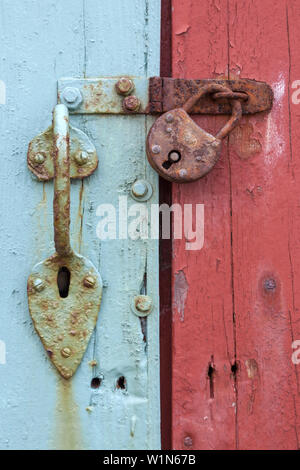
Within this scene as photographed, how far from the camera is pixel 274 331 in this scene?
900mm

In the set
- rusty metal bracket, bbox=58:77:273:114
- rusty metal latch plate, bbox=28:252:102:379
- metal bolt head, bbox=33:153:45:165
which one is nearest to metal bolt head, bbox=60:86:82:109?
rusty metal bracket, bbox=58:77:273:114

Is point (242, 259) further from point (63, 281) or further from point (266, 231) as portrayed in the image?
point (63, 281)

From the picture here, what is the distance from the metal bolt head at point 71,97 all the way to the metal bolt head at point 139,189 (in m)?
0.18

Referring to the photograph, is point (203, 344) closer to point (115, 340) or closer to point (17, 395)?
point (115, 340)

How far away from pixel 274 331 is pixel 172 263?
0.76 ft

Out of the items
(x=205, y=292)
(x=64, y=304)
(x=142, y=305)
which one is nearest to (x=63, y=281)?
(x=64, y=304)

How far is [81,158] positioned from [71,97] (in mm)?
115

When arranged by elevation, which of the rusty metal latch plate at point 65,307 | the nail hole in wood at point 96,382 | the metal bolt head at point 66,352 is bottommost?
the nail hole in wood at point 96,382

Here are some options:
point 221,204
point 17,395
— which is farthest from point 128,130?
point 17,395

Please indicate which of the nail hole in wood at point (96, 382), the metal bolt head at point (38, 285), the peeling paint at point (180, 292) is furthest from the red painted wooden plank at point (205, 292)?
the metal bolt head at point (38, 285)

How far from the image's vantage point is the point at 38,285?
866 mm

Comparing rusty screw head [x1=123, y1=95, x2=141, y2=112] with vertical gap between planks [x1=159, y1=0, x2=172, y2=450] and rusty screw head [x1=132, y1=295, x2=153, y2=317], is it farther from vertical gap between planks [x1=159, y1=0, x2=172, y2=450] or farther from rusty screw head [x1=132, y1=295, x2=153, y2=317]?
rusty screw head [x1=132, y1=295, x2=153, y2=317]

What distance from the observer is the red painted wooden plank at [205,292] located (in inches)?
35.0

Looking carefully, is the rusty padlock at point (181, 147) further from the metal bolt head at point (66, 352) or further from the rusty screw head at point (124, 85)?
the metal bolt head at point (66, 352)
